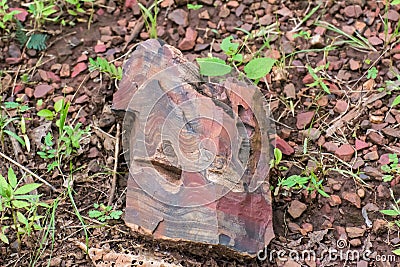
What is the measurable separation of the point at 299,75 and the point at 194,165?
89cm

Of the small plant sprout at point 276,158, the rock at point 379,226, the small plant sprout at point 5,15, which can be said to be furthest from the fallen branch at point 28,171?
the rock at point 379,226

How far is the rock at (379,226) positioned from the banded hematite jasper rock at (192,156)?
0.40 meters

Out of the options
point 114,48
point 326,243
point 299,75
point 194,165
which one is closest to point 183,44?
point 114,48

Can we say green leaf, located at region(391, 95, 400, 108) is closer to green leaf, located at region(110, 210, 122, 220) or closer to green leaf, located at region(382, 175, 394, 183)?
green leaf, located at region(382, 175, 394, 183)

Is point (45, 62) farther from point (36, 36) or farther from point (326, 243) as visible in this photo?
point (326, 243)

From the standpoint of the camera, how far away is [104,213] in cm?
244

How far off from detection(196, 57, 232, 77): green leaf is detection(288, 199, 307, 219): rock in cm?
60

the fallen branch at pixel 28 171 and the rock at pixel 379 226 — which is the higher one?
the rock at pixel 379 226

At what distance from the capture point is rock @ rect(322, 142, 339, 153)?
2.59m

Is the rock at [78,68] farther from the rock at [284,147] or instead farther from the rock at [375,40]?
the rock at [375,40]

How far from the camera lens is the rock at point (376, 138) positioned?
2.58 m

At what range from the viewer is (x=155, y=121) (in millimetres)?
2312

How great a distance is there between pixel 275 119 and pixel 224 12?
703 mm

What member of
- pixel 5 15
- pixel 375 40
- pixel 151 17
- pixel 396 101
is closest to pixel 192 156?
pixel 396 101
